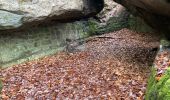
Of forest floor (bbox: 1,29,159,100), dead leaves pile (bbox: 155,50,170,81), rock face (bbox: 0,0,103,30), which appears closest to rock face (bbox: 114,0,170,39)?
dead leaves pile (bbox: 155,50,170,81)

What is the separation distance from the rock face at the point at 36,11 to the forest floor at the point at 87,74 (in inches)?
47.3

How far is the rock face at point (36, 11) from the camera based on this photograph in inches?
397

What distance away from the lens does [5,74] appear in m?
9.43

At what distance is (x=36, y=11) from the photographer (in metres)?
10.7

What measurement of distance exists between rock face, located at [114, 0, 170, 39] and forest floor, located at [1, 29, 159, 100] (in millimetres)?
1056

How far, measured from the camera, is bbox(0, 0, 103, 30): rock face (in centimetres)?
1009

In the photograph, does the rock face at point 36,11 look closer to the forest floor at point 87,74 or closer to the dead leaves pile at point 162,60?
the forest floor at point 87,74

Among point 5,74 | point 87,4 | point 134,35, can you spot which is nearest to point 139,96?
point 5,74

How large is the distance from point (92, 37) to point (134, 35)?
5.66 feet

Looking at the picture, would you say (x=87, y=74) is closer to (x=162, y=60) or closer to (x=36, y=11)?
(x=162, y=60)

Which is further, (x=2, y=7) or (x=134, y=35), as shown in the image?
(x=134, y=35)

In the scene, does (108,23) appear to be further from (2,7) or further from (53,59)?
(2,7)

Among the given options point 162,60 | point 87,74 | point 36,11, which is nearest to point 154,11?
point 162,60

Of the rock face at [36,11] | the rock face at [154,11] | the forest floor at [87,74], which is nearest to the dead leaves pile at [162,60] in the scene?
the forest floor at [87,74]
